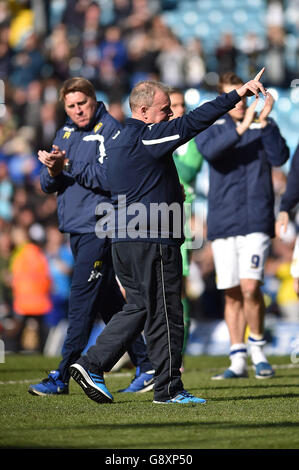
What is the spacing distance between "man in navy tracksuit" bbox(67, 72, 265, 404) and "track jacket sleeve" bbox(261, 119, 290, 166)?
2419 mm

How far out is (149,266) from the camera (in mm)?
5559

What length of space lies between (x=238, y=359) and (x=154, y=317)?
100 inches

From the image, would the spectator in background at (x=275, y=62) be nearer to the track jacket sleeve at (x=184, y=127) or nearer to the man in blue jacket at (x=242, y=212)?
the man in blue jacket at (x=242, y=212)

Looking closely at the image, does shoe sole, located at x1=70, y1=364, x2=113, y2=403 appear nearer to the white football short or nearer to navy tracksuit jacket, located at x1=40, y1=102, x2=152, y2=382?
navy tracksuit jacket, located at x1=40, y1=102, x2=152, y2=382

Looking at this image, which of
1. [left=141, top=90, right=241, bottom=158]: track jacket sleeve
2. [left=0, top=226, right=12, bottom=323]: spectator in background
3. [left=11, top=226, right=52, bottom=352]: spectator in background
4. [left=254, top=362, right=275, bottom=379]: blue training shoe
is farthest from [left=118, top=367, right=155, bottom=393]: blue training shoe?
[left=0, top=226, right=12, bottom=323]: spectator in background

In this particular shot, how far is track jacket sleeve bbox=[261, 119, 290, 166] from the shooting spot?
7973 millimetres

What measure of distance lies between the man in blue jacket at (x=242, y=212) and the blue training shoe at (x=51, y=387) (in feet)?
6.14

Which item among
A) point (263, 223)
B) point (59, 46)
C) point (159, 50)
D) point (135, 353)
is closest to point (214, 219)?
point (263, 223)

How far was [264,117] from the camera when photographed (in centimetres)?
777

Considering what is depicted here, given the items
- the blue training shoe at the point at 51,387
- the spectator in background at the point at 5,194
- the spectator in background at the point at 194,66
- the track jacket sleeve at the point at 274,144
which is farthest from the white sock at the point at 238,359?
the spectator in background at the point at 194,66

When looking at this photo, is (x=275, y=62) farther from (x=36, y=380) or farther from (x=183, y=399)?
(x=183, y=399)

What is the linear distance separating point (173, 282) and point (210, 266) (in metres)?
7.05

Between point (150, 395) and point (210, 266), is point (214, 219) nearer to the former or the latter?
point (150, 395)
